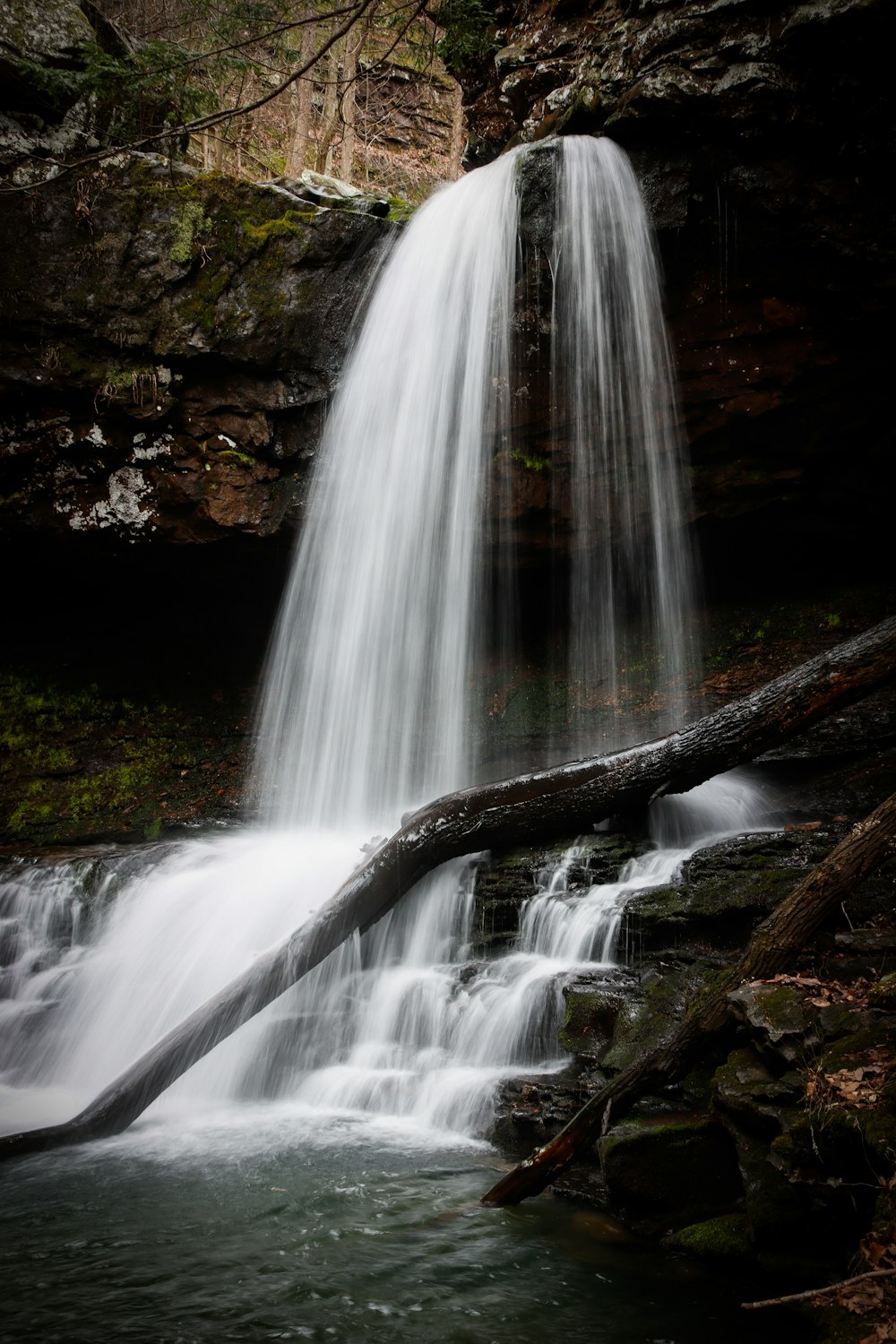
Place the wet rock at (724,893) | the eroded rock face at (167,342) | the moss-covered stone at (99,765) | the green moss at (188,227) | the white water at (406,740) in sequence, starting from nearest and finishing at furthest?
the wet rock at (724,893), the white water at (406,740), the eroded rock face at (167,342), the green moss at (188,227), the moss-covered stone at (99,765)

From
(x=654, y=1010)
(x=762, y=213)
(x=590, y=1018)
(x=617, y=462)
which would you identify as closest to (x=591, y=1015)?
(x=590, y=1018)

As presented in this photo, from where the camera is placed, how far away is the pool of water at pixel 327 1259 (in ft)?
8.82

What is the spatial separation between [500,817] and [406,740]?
3977 mm

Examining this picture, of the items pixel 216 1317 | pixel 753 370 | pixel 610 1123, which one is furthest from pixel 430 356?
pixel 216 1317

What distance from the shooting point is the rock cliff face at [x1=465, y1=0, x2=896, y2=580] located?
695cm

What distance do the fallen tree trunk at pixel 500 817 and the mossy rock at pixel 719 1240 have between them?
3.19m

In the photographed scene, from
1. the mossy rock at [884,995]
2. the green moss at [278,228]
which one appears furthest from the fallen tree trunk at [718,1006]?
the green moss at [278,228]

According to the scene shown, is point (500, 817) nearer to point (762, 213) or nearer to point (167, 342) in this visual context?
point (762, 213)

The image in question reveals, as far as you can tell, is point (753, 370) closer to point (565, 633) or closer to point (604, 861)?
point (565, 633)

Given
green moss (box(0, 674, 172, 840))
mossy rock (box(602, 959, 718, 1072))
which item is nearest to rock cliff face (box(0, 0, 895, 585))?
green moss (box(0, 674, 172, 840))

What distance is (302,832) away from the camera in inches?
384

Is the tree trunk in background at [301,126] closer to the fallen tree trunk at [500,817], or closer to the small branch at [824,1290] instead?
the fallen tree trunk at [500,817]

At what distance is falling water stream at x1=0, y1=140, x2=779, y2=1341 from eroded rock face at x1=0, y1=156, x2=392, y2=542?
0.62m

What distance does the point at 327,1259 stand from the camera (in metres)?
3.15
